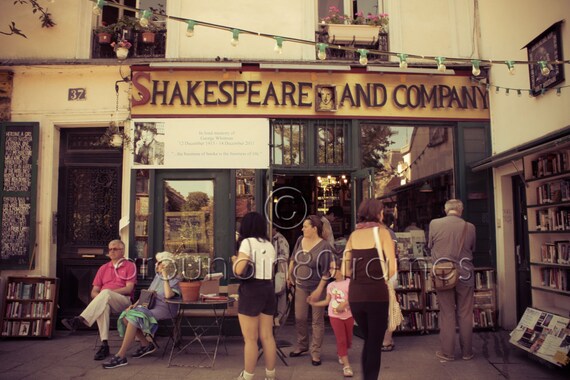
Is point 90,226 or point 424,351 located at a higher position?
point 90,226

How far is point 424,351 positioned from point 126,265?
4.27 metres

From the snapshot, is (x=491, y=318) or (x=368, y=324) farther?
(x=491, y=318)

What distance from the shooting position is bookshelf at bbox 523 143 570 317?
5.88 metres

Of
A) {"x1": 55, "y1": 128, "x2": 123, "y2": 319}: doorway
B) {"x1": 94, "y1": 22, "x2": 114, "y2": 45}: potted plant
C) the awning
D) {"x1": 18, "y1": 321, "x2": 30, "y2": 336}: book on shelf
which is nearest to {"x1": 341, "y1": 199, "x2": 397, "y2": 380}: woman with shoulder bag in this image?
the awning

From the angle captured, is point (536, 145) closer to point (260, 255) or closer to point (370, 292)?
point (370, 292)

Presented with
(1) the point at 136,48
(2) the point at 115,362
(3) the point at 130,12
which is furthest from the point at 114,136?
(2) the point at 115,362

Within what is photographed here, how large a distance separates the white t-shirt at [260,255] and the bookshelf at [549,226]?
363 centimetres

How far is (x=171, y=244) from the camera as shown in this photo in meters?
7.89

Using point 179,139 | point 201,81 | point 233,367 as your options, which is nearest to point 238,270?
point 233,367

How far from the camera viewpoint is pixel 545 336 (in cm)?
550

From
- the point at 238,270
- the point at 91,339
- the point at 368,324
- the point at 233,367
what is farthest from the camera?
the point at 91,339

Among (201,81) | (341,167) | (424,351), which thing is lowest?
(424,351)

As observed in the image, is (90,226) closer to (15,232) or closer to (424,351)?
(15,232)

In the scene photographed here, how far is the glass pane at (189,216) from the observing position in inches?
311
